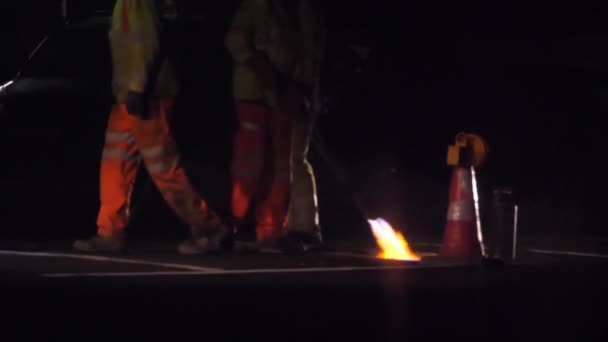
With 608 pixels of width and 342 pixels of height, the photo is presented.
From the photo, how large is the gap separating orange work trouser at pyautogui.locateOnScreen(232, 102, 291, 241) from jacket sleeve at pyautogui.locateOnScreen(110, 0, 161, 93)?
81cm

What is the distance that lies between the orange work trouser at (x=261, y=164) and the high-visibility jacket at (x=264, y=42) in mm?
163

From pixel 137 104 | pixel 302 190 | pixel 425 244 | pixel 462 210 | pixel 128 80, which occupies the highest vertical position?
pixel 128 80

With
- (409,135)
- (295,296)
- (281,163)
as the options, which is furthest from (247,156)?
(409,135)

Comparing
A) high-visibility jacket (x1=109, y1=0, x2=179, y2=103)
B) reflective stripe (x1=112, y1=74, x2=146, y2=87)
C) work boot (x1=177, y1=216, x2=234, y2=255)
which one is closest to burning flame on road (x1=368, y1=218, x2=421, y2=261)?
work boot (x1=177, y1=216, x2=234, y2=255)

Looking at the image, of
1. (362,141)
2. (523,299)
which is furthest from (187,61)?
(523,299)

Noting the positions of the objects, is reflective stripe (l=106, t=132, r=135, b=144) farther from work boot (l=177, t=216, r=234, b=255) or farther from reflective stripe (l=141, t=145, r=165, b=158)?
work boot (l=177, t=216, r=234, b=255)

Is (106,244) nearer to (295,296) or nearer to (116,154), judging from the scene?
(116,154)

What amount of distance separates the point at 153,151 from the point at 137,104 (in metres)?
0.33

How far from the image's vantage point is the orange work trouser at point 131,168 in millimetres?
12664

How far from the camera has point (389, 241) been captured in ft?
43.7

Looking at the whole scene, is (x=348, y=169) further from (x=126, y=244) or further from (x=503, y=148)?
(x=126, y=244)

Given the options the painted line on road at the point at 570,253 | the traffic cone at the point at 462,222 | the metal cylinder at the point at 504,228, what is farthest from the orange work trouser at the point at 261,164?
the painted line on road at the point at 570,253

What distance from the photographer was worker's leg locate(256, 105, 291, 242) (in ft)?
42.9

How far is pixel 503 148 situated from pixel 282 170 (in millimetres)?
5957
